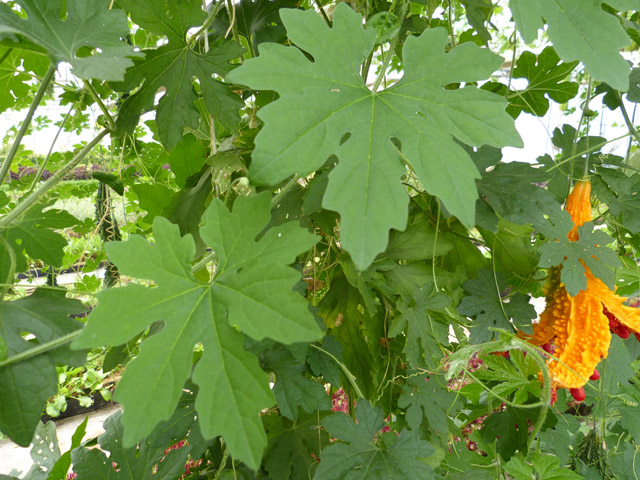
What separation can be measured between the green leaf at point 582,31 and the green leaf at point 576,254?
292 mm

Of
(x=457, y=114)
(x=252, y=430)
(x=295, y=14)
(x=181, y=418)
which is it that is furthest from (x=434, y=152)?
(x=181, y=418)

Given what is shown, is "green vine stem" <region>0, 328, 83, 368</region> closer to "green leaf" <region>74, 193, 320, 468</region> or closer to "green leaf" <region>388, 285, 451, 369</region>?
"green leaf" <region>74, 193, 320, 468</region>

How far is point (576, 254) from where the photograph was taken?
0.80m

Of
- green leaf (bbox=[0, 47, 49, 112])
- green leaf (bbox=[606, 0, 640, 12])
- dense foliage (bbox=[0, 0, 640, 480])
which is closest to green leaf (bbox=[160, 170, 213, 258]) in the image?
dense foliage (bbox=[0, 0, 640, 480])

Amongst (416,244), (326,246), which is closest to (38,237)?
(326,246)

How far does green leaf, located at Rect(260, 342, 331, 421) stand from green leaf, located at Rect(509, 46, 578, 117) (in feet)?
2.29

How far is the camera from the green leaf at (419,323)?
33.7 inches

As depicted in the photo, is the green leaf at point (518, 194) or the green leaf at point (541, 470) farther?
the green leaf at point (541, 470)

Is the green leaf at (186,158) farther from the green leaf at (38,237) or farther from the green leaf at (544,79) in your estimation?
the green leaf at (544,79)

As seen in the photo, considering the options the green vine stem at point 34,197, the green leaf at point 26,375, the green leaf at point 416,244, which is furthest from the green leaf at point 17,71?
the green leaf at point 416,244

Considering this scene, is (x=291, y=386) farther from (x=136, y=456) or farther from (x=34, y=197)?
(x=34, y=197)

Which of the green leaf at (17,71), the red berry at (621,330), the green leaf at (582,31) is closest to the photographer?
the green leaf at (582,31)

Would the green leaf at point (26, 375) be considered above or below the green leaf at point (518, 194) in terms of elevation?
below

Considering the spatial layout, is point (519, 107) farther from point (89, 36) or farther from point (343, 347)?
point (89, 36)
